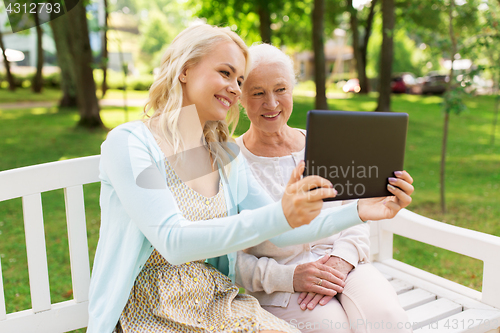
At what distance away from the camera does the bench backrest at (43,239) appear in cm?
207

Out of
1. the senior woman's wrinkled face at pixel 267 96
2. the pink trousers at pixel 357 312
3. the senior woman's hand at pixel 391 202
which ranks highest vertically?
Result: the senior woman's wrinkled face at pixel 267 96

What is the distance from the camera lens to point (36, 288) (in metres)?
A: 2.12

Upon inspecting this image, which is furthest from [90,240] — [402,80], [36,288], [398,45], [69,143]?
[398,45]

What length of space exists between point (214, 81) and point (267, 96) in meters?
0.56

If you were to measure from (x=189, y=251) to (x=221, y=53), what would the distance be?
890 mm

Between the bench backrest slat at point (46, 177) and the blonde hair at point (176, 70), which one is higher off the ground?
the blonde hair at point (176, 70)

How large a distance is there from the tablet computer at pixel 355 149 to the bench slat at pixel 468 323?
931 mm

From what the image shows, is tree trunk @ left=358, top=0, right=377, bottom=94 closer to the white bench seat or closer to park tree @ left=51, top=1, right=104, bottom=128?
park tree @ left=51, top=1, right=104, bottom=128

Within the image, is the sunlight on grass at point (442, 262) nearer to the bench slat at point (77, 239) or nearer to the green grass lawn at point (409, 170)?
the green grass lawn at point (409, 170)

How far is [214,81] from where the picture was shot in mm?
1940

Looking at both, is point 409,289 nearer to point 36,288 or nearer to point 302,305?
point 302,305

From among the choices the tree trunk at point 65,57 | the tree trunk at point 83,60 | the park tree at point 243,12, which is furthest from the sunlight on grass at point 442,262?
the park tree at point 243,12

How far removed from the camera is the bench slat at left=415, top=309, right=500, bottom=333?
226 centimetres

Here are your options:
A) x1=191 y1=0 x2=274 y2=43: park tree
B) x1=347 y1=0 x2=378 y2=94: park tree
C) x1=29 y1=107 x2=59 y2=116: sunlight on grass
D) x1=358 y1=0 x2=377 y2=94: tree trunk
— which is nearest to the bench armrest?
x1=191 y1=0 x2=274 y2=43: park tree
